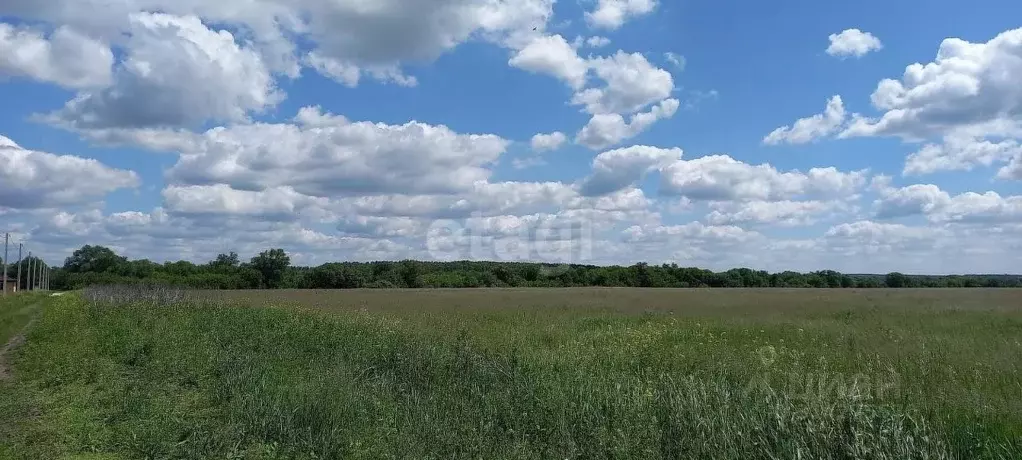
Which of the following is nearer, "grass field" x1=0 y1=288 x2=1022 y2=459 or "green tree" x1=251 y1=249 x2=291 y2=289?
"grass field" x1=0 y1=288 x2=1022 y2=459

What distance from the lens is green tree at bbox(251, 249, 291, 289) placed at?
87.1 meters

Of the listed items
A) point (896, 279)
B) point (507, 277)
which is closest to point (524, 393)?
point (507, 277)

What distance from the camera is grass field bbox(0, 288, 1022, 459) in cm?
720

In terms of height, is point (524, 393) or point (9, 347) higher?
point (524, 393)

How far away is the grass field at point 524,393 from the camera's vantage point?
720cm

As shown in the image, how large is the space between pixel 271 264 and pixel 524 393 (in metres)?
85.3

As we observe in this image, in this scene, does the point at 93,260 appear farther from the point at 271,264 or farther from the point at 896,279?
the point at 896,279

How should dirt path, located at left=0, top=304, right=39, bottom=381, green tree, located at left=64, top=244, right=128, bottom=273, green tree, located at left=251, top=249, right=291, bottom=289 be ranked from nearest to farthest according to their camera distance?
dirt path, located at left=0, top=304, right=39, bottom=381, green tree, located at left=251, top=249, right=291, bottom=289, green tree, located at left=64, top=244, right=128, bottom=273

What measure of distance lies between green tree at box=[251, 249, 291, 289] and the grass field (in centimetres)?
7127

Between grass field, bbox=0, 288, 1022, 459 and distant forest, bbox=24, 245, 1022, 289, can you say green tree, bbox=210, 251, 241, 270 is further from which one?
grass field, bbox=0, 288, 1022, 459

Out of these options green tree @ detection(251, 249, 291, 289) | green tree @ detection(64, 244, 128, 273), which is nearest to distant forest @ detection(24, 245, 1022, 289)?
green tree @ detection(251, 249, 291, 289)

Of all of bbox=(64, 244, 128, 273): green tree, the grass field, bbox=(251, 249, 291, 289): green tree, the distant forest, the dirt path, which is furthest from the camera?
bbox=(64, 244, 128, 273): green tree

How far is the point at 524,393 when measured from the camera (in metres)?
9.76

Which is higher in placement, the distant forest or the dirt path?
the distant forest
